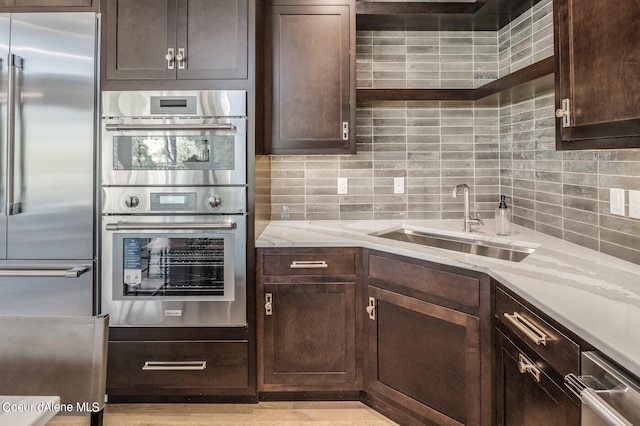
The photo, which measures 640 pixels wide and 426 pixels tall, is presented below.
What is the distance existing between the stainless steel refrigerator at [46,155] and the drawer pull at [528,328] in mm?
1967

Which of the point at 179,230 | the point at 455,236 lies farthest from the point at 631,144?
the point at 179,230

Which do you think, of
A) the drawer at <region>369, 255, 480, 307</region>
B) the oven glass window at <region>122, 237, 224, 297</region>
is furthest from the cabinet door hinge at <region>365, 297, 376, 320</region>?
the oven glass window at <region>122, 237, 224, 297</region>

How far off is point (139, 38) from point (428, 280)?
1896 millimetres

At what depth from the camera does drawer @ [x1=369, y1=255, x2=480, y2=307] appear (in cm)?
162

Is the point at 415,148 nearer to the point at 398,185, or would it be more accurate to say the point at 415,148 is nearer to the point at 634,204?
the point at 398,185

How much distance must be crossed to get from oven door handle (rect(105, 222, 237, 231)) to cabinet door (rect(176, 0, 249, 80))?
0.77m

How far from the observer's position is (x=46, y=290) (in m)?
2.06

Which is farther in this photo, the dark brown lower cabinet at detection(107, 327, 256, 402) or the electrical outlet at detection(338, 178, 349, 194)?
the electrical outlet at detection(338, 178, 349, 194)

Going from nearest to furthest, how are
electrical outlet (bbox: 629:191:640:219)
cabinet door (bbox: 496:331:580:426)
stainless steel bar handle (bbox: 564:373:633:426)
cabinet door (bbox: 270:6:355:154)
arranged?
stainless steel bar handle (bbox: 564:373:633:426) < cabinet door (bbox: 496:331:580:426) < electrical outlet (bbox: 629:191:640:219) < cabinet door (bbox: 270:6:355:154)

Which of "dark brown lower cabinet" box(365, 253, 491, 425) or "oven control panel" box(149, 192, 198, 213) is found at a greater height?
"oven control panel" box(149, 192, 198, 213)

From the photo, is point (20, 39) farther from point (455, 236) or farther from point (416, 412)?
point (416, 412)

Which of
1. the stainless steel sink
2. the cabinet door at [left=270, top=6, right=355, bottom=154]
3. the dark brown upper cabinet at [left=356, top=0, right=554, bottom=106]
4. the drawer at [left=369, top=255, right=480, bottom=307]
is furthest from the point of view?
the cabinet door at [left=270, top=6, right=355, bottom=154]

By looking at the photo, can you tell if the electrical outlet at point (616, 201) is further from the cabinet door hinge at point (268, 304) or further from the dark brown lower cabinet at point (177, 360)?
the dark brown lower cabinet at point (177, 360)

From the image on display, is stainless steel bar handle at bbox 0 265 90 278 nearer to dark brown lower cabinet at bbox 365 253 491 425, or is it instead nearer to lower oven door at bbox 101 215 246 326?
lower oven door at bbox 101 215 246 326
